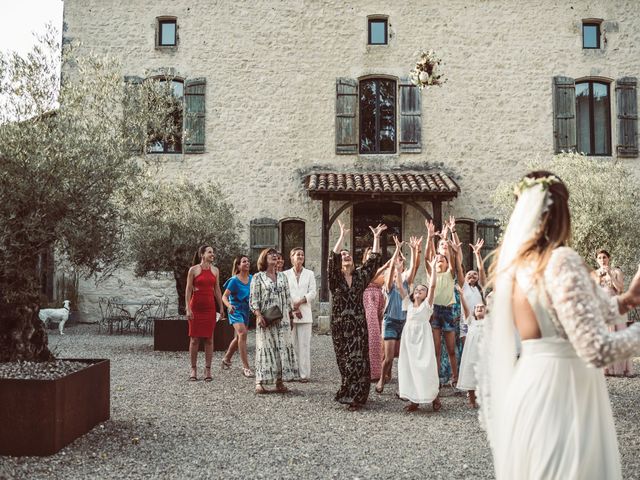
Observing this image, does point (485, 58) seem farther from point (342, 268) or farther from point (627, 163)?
point (342, 268)

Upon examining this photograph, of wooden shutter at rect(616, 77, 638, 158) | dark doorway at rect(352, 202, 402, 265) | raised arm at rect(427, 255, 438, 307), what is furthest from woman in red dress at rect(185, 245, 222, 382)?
wooden shutter at rect(616, 77, 638, 158)

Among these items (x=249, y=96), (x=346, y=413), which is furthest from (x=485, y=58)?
(x=346, y=413)

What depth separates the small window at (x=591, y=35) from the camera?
1628 cm

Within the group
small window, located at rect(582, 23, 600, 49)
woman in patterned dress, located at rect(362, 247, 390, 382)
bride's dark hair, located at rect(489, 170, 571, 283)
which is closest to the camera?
bride's dark hair, located at rect(489, 170, 571, 283)

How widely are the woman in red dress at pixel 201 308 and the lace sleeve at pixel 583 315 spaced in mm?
6282

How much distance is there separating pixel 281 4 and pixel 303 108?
8.75 feet

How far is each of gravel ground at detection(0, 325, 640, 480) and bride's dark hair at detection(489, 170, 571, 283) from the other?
2.37 meters

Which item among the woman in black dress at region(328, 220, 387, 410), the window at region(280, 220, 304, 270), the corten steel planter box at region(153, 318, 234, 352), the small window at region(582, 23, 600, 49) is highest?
the small window at region(582, 23, 600, 49)

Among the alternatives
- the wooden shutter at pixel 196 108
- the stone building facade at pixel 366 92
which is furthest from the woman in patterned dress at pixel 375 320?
the wooden shutter at pixel 196 108

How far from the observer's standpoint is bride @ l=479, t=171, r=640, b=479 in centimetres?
228

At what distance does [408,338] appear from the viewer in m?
6.62

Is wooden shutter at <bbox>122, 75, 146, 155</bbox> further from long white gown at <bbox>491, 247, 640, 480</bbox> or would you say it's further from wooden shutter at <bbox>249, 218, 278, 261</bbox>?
wooden shutter at <bbox>249, 218, 278, 261</bbox>

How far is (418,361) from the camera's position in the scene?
6.45 metres

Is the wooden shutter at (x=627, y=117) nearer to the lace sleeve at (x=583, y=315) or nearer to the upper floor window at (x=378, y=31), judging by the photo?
the upper floor window at (x=378, y=31)
